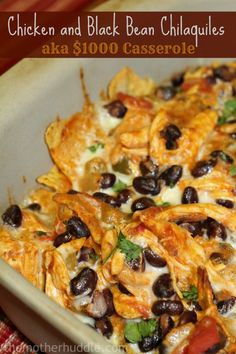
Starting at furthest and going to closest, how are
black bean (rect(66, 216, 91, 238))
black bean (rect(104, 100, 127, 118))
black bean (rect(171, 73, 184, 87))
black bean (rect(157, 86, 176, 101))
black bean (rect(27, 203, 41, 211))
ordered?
black bean (rect(171, 73, 184, 87))
black bean (rect(157, 86, 176, 101))
black bean (rect(104, 100, 127, 118))
black bean (rect(27, 203, 41, 211))
black bean (rect(66, 216, 91, 238))

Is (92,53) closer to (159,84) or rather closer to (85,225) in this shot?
(159,84)

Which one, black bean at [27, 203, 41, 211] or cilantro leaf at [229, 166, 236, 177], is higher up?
cilantro leaf at [229, 166, 236, 177]

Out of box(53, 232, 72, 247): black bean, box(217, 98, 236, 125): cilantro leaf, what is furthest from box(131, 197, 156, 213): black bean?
box(217, 98, 236, 125): cilantro leaf

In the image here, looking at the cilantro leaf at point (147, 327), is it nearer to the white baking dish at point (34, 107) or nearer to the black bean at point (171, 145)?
the white baking dish at point (34, 107)

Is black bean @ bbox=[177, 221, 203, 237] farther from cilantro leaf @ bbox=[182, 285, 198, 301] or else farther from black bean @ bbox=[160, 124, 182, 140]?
black bean @ bbox=[160, 124, 182, 140]

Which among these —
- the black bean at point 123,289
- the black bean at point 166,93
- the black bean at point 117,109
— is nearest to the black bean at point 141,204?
the black bean at point 123,289

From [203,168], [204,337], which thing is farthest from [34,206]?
[204,337]
